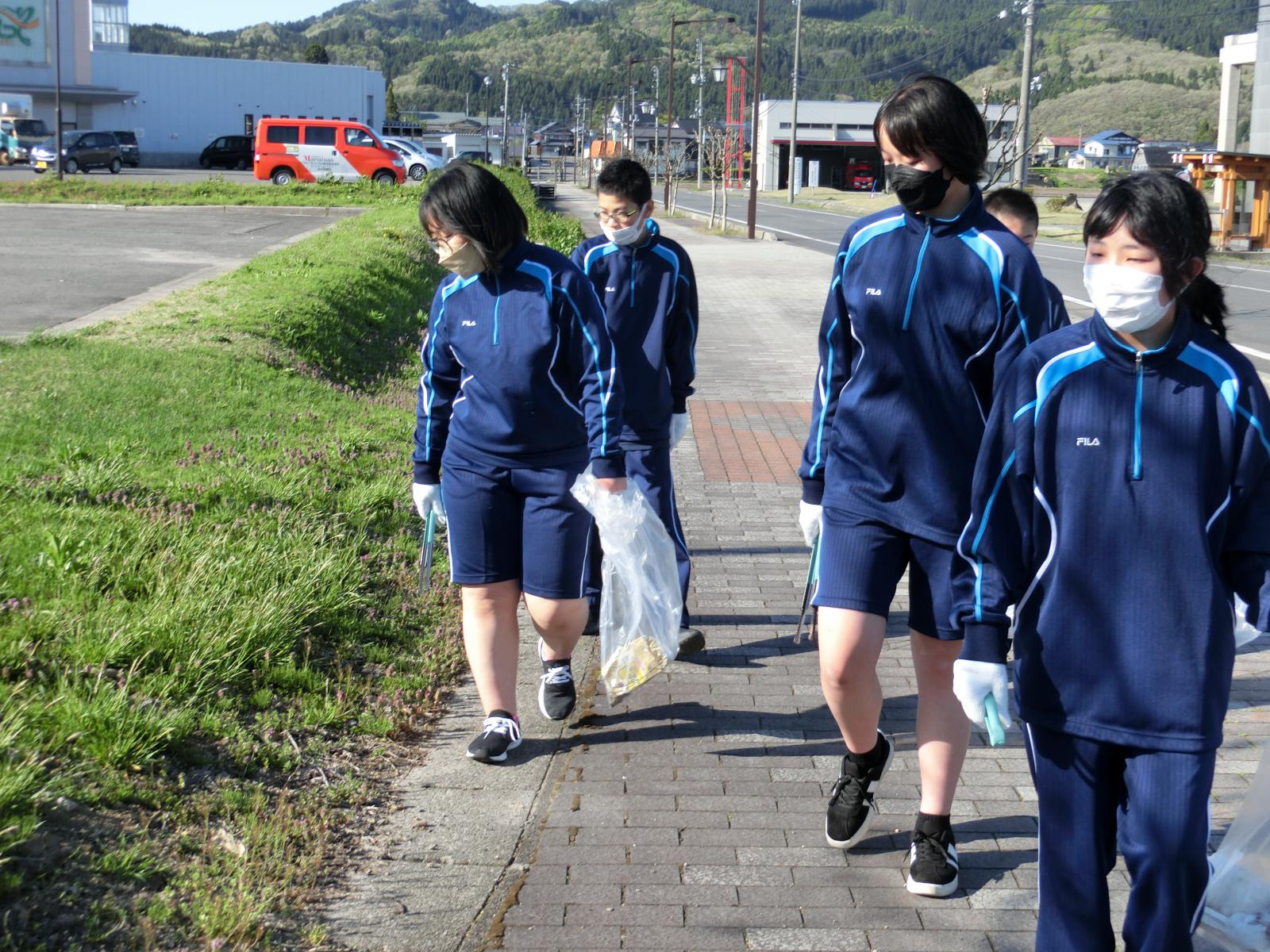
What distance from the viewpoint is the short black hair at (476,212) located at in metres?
4.05

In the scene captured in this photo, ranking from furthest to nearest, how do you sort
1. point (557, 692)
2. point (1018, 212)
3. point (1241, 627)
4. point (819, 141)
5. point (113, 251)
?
point (819, 141) → point (113, 251) → point (1018, 212) → point (557, 692) → point (1241, 627)

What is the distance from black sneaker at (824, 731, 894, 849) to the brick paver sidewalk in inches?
2.3

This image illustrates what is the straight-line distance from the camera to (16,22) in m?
66.1

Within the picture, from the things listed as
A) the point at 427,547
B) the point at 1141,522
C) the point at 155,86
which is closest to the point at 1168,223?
the point at 1141,522

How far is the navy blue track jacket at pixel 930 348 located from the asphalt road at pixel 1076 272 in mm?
472

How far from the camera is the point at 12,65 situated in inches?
2657

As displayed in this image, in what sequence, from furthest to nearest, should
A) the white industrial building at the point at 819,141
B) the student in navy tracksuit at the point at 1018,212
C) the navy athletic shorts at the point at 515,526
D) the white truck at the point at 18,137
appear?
1. the white industrial building at the point at 819,141
2. the white truck at the point at 18,137
3. the student in navy tracksuit at the point at 1018,212
4. the navy athletic shorts at the point at 515,526

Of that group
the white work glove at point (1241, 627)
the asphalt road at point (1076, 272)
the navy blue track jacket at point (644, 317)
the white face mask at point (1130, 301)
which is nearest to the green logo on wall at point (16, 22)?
the asphalt road at point (1076, 272)

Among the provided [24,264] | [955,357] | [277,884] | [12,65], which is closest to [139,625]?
[277,884]

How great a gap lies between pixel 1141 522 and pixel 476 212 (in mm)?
2242

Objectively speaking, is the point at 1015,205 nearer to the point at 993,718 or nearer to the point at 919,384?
the point at 919,384

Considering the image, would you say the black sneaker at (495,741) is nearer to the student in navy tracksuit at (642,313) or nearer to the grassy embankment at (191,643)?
the grassy embankment at (191,643)

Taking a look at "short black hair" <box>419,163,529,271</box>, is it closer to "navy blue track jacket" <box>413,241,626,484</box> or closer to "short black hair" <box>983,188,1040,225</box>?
"navy blue track jacket" <box>413,241,626,484</box>

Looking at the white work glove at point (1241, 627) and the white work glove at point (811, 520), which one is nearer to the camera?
the white work glove at point (1241, 627)
